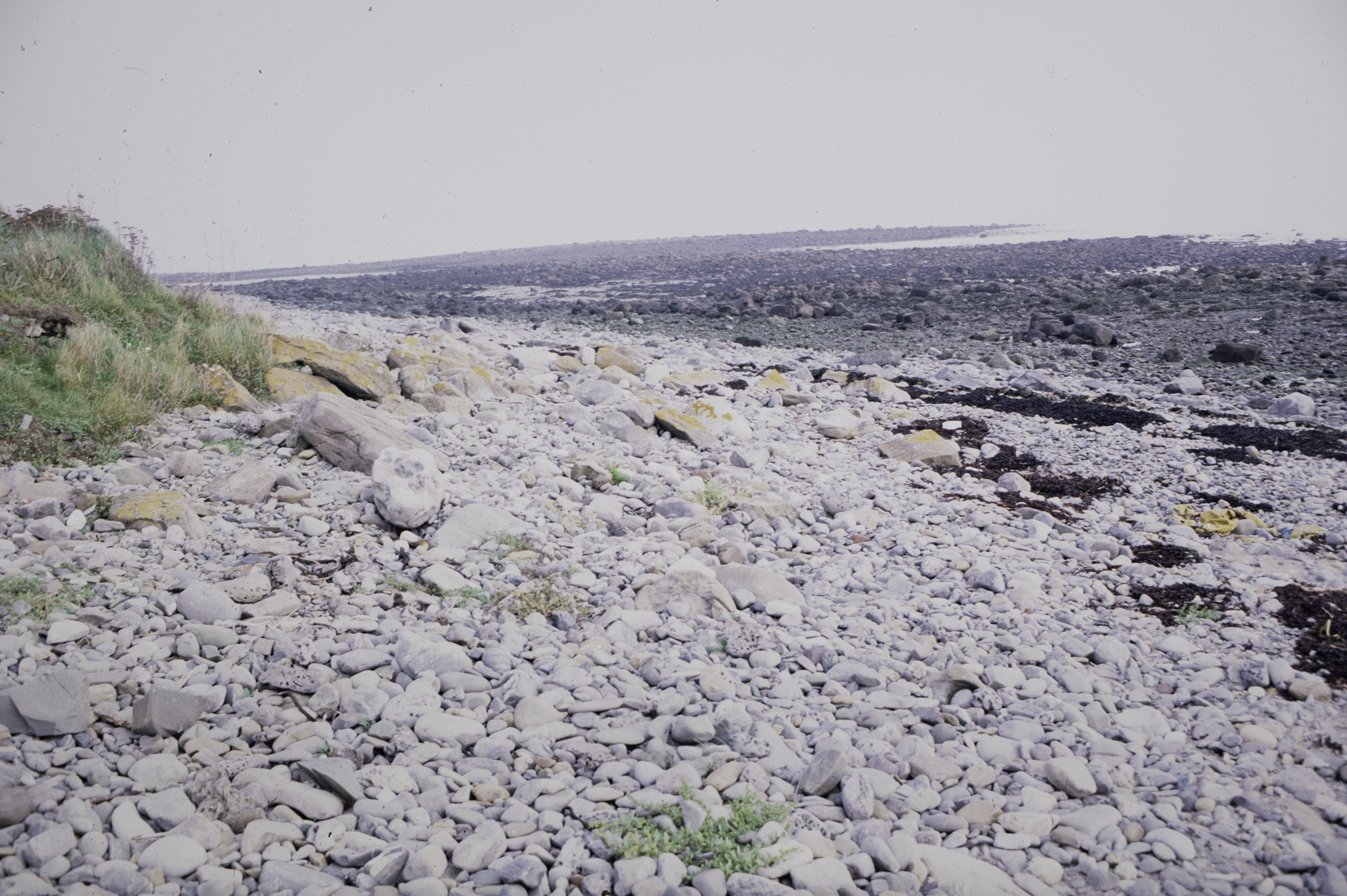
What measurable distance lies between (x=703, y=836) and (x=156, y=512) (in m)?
4.41

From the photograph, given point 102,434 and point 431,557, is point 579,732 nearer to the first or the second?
point 431,557

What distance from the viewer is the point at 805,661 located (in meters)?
4.30

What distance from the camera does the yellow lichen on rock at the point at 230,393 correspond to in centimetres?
789

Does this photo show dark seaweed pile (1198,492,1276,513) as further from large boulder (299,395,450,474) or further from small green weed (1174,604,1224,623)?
large boulder (299,395,450,474)

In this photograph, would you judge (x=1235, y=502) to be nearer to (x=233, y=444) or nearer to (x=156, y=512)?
(x=156, y=512)

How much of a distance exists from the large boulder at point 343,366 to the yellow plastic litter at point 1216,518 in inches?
327

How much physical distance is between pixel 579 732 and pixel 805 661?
1418 millimetres

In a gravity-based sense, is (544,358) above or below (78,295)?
below

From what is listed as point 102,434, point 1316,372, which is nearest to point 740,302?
point 1316,372

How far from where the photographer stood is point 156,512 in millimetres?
5094

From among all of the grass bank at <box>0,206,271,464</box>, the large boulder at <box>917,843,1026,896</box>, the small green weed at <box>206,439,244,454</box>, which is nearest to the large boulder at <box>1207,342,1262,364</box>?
the large boulder at <box>917,843,1026,896</box>

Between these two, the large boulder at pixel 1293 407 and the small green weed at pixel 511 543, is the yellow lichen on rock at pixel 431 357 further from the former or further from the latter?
the large boulder at pixel 1293 407

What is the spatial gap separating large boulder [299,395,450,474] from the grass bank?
1661 millimetres

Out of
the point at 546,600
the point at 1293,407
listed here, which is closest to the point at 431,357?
the point at 546,600
